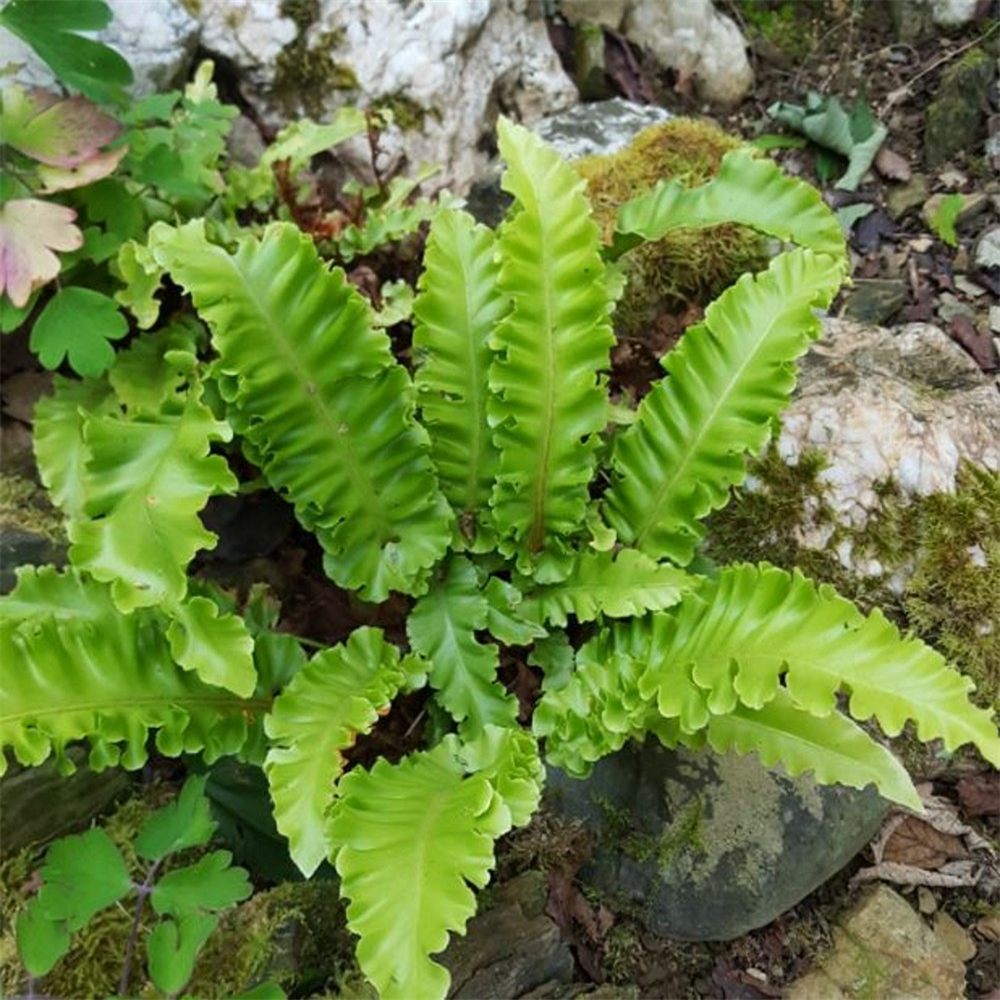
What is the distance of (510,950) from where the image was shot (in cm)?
186

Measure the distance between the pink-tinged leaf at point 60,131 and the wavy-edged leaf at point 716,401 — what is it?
132 cm

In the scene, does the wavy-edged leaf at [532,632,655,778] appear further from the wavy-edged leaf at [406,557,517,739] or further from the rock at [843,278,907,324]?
the rock at [843,278,907,324]

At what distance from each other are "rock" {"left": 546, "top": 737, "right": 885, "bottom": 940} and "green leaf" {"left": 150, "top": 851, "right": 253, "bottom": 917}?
31.8 inches

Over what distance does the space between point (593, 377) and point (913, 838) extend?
51.7 inches

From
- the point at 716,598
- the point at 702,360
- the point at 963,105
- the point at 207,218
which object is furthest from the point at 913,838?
the point at 963,105

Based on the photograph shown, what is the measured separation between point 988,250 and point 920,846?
2.06 meters

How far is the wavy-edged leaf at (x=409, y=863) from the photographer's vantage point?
4.79ft

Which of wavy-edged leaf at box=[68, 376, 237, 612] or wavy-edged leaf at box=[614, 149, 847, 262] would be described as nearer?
wavy-edged leaf at box=[68, 376, 237, 612]

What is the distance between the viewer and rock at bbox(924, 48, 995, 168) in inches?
145

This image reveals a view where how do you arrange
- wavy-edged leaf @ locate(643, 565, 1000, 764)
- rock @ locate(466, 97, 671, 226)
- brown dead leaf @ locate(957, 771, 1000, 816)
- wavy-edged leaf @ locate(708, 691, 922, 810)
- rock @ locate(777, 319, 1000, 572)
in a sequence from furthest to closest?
rock @ locate(466, 97, 671, 226), rock @ locate(777, 319, 1000, 572), brown dead leaf @ locate(957, 771, 1000, 816), wavy-edged leaf @ locate(708, 691, 922, 810), wavy-edged leaf @ locate(643, 565, 1000, 764)

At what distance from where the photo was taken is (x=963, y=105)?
145 inches

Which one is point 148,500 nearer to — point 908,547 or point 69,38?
point 69,38

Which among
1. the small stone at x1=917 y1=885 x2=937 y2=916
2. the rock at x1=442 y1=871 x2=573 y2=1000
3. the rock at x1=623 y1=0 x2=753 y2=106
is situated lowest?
the small stone at x1=917 y1=885 x2=937 y2=916

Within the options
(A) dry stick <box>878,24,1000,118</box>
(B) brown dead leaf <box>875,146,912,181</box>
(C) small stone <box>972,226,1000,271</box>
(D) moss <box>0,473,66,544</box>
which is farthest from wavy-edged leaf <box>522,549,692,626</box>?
(A) dry stick <box>878,24,1000,118</box>
